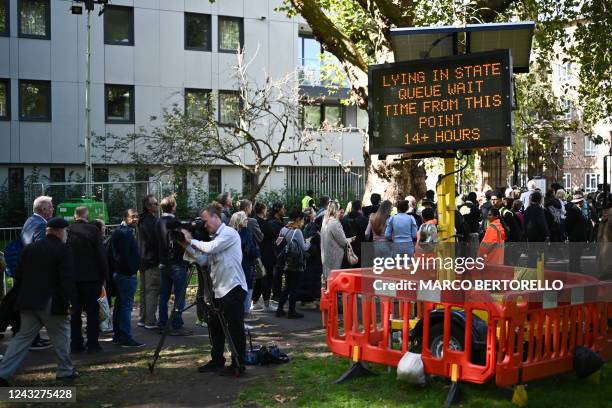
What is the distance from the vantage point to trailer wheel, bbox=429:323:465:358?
7.38 m

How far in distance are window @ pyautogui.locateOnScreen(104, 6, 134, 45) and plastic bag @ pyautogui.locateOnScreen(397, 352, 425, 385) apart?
84.2 ft

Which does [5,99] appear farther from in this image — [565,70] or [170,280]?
[565,70]

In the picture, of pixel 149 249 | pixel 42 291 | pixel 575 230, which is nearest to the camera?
pixel 42 291

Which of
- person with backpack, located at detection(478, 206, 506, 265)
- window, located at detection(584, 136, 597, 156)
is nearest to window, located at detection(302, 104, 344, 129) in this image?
person with backpack, located at detection(478, 206, 506, 265)

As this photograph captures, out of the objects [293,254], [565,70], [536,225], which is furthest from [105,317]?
[565,70]

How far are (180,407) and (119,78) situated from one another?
25.0m

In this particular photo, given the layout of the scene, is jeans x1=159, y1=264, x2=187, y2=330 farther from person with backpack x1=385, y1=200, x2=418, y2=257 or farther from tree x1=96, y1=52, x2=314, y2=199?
tree x1=96, y1=52, x2=314, y2=199

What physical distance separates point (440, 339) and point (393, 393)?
0.75m

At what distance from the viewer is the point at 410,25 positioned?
16.9 meters

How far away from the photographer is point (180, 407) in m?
7.54

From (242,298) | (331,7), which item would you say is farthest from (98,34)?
(242,298)

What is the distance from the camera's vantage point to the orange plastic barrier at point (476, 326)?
6902 mm

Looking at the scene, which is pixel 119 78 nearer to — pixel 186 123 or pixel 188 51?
pixel 188 51

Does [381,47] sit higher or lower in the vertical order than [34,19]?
lower
